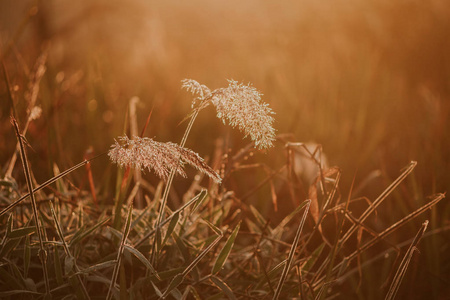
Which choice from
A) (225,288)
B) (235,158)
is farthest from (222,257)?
(235,158)

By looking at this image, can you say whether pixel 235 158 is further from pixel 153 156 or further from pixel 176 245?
pixel 153 156

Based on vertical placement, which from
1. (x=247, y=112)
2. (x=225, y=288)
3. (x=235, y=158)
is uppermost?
(x=247, y=112)

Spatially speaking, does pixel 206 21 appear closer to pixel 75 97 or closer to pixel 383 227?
pixel 75 97

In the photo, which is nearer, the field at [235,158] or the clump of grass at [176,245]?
the clump of grass at [176,245]

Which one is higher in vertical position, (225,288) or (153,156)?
(153,156)

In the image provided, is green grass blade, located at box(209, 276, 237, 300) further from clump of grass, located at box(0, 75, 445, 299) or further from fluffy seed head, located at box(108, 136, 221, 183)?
fluffy seed head, located at box(108, 136, 221, 183)

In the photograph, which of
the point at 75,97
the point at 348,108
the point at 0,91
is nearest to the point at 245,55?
the point at 348,108

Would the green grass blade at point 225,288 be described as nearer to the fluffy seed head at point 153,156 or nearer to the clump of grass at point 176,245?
the clump of grass at point 176,245

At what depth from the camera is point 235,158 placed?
1072 mm

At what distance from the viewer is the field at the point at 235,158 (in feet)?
2.80

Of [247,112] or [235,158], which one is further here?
[235,158]

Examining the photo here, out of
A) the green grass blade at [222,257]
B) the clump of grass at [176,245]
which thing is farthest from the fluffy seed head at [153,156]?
the green grass blade at [222,257]

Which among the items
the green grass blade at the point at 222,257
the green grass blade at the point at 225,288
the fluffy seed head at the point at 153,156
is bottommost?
the green grass blade at the point at 225,288

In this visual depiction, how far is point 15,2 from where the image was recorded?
2152 mm
